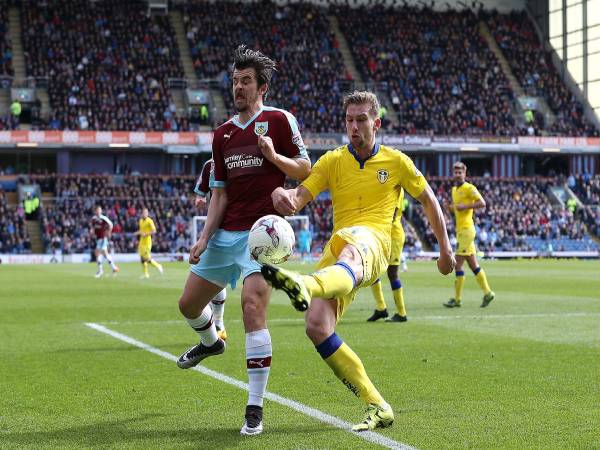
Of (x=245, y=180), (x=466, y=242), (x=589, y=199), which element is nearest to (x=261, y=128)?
(x=245, y=180)

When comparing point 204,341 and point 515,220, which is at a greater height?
point 204,341

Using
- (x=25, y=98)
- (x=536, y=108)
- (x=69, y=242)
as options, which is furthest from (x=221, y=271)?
(x=536, y=108)

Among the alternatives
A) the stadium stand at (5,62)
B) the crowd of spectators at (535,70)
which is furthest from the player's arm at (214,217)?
the crowd of spectators at (535,70)

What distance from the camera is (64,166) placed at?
2085 inches

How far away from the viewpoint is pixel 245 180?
690 centimetres

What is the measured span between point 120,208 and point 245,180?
141 feet

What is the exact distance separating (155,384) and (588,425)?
12.3ft

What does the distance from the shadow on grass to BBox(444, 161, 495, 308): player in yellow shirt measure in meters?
11.1

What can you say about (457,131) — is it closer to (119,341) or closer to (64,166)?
(64,166)

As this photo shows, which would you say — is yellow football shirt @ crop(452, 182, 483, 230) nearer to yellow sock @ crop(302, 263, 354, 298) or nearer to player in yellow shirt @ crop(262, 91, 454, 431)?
player in yellow shirt @ crop(262, 91, 454, 431)

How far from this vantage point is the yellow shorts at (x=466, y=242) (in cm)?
1722

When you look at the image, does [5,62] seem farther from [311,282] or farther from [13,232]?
[311,282]

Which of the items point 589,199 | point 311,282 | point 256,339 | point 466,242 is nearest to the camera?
point 311,282

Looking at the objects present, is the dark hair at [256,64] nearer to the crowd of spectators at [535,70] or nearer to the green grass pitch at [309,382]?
the green grass pitch at [309,382]
